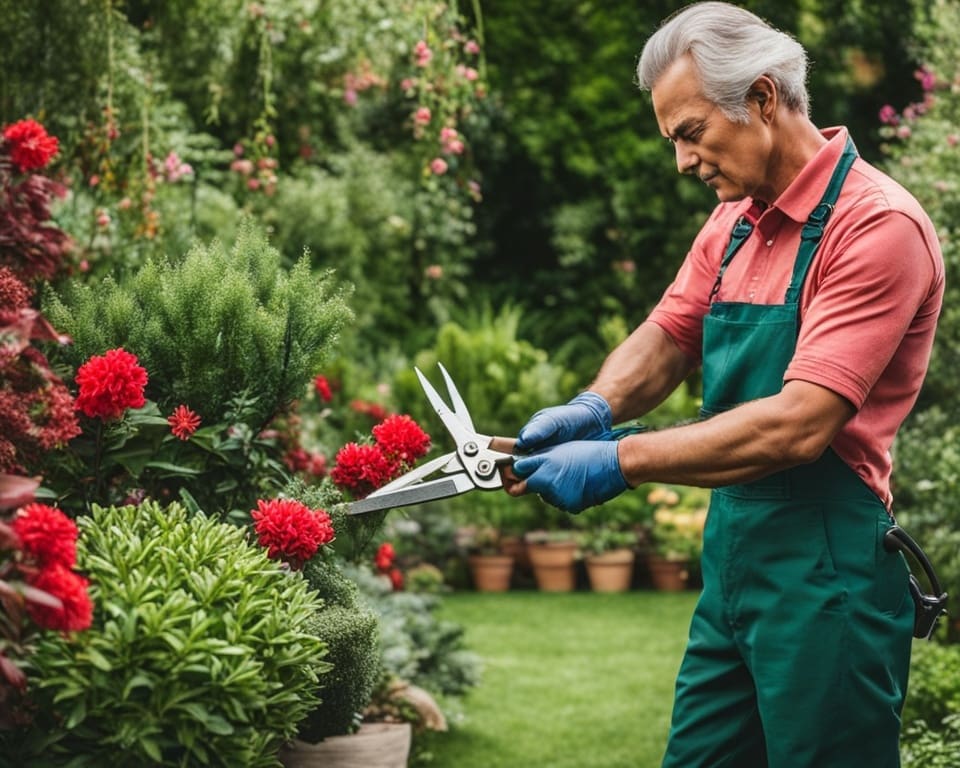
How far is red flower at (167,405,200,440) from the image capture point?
2.87 metres

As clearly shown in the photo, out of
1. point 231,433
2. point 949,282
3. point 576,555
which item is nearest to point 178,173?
point 231,433

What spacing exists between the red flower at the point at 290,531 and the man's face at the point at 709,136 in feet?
3.44

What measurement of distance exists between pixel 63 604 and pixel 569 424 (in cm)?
119

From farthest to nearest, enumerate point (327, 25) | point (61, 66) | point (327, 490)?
point (327, 25) < point (61, 66) < point (327, 490)

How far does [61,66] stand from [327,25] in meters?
2.56

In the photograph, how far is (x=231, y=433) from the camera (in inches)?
123

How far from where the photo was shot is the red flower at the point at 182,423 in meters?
2.87

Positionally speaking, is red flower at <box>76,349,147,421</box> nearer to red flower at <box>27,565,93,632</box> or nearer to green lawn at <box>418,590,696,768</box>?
red flower at <box>27,565,93,632</box>

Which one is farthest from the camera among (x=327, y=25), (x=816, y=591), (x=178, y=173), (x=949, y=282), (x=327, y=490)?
(x=327, y=25)

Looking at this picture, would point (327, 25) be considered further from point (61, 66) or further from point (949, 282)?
point (949, 282)

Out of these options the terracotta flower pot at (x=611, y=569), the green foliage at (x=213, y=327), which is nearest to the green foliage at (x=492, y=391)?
the terracotta flower pot at (x=611, y=569)

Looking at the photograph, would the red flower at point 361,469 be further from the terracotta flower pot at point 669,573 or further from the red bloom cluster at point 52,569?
the terracotta flower pot at point 669,573

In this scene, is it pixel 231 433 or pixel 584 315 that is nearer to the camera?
pixel 231 433

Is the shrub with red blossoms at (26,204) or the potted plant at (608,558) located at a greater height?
the shrub with red blossoms at (26,204)
